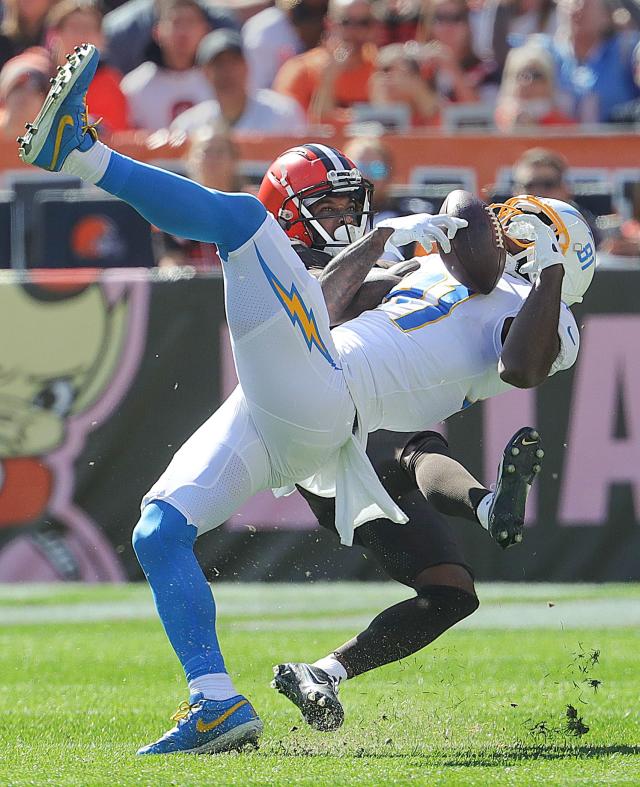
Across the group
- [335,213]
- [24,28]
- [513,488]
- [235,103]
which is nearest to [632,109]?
[235,103]

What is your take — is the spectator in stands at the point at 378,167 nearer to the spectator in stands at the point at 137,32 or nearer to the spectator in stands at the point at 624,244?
the spectator in stands at the point at 624,244

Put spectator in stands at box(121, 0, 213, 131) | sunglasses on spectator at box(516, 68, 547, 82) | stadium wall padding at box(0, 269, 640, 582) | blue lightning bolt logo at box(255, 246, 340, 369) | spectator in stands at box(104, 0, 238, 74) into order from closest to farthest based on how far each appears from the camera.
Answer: blue lightning bolt logo at box(255, 246, 340, 369) < stadium wall padding at box(0, 269, 640, 582) < sunglasses on spectator at box(516, 68, 547, 82) < spectator in stands at box(121, 0, 213, 131) < spectator in stands at box(104, 0, 238, 74)

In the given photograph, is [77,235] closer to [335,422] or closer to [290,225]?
[290,225]

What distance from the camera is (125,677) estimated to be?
5695 mm

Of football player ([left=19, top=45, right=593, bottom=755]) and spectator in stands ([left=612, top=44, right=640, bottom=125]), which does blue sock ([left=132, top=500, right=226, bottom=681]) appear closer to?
football player ([left=19, top=45, right=593, bottom=755])

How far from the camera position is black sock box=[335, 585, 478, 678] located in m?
4.62

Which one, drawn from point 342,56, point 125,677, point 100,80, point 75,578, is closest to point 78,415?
point 75,578

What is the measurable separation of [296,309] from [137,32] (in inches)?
275

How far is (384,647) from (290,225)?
1360 millimetres

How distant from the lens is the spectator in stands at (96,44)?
961 centimetres

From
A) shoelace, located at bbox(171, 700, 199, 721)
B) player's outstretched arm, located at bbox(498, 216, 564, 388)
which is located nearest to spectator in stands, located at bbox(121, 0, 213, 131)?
player's outstretched arm, located at bbox(498, 216, 564, 388)

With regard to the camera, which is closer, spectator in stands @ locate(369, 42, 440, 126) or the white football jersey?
the white football jersey

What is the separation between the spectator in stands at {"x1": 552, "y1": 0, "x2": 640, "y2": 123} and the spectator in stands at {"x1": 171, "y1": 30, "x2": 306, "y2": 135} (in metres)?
1.83

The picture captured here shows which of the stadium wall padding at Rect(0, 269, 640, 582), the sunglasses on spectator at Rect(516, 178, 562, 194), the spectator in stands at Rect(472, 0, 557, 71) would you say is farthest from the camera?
the spectator in stands at Rect(472, 0, 557, 71)
